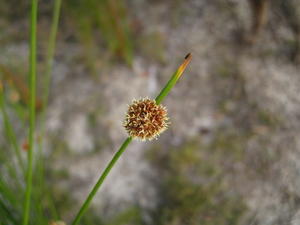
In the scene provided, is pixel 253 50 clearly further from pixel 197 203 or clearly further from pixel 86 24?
pixel 86 24

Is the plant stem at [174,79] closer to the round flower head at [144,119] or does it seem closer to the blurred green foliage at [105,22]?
the round flower head at [144,119]

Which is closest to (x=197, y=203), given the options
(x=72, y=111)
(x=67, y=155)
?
(x=67, y=155)

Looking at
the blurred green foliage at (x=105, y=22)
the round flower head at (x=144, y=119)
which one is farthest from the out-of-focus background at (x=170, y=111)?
the round flower head at (x=144, y=119)

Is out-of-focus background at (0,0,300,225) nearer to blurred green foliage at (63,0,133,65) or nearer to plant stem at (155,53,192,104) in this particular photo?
blurred green foliage at (63,0,133,65)

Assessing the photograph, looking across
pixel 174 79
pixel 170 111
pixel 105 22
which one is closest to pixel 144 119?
pixel 174 79

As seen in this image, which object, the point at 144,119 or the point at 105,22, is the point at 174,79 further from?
the point at 105,22

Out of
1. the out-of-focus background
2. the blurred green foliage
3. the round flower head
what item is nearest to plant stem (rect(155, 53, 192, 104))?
the round flower head

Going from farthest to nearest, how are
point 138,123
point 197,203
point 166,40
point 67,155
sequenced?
1. point 166,40
2. point 67,155
3. point 197,203
4. point 138,123
